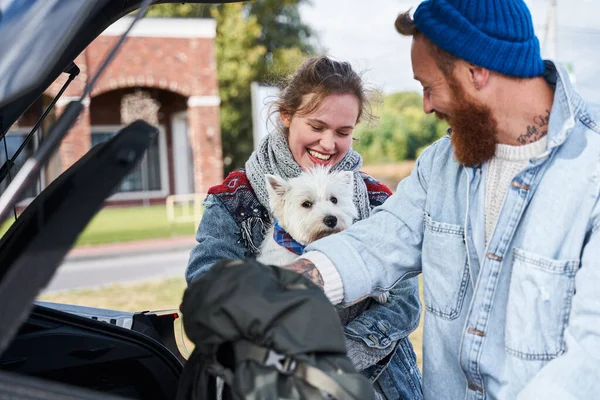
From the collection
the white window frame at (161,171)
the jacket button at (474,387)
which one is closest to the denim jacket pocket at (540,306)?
the jacket button at (474,387)

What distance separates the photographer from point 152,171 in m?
24.5

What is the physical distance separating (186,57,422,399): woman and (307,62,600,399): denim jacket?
344 millimetres

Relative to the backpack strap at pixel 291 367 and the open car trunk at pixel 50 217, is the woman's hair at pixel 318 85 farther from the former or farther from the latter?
the backpack strap at pixel 291 367

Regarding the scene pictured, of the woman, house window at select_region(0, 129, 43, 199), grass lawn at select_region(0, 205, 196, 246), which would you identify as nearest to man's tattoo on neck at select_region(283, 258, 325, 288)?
the woman

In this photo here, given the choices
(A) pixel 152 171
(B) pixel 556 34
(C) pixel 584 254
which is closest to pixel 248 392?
(C) pixel 584 254

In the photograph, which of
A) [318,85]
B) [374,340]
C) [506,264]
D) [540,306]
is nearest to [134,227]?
[318,85]

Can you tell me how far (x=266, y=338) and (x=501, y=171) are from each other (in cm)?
99

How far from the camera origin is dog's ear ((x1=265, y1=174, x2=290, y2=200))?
9.13ft

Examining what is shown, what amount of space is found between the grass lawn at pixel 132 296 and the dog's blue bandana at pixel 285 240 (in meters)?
4.93

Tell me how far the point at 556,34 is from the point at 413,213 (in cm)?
969

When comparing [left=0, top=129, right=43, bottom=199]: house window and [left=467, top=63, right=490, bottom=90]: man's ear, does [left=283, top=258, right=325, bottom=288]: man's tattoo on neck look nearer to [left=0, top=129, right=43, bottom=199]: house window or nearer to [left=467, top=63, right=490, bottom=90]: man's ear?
[left=467, top=63, right=490, bottom=90]: man's ear

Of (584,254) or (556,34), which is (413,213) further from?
(556,34)

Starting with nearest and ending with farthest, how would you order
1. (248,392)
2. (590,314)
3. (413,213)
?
(248,392), (590,314), (413,213)

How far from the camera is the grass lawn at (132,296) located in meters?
7.92
